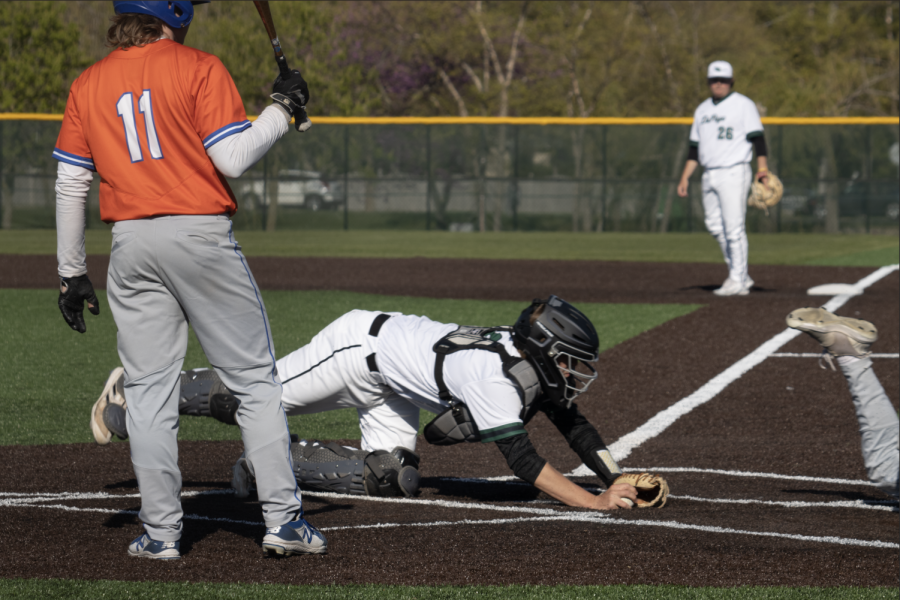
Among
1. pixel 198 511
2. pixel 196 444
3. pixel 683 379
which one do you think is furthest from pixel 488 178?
pixel 198 511

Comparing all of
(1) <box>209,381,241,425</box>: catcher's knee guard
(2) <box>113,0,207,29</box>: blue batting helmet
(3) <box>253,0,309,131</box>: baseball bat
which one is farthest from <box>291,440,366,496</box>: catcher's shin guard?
(2) <box>113,0,207,29</box>: blue batting helmet

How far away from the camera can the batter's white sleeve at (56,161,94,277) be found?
4203 mm

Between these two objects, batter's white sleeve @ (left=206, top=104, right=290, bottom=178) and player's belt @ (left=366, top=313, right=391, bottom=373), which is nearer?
batter's white sleeve @ (left=206, top=104, right=290, bottom=178)

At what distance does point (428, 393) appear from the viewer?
17.3 ft

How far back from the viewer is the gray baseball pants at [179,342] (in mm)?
4059

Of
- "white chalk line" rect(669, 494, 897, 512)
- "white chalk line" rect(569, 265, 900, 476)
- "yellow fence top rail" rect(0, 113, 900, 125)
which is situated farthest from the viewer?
"yellow fence top rail" rect(0, 113, 900, 125)

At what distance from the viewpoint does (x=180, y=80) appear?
4008 millimetres

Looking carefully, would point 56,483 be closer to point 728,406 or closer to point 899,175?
point 728,406

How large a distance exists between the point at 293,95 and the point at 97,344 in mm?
6788

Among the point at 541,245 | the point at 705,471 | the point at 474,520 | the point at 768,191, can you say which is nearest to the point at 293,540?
the point at 474,520

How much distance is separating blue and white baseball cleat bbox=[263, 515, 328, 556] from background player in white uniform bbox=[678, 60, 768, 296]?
9.71 meters

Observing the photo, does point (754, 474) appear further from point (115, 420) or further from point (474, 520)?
point (115, 420)

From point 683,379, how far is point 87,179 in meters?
5.81

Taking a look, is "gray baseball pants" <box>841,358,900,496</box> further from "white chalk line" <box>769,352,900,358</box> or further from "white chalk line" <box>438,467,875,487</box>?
"white chalk line" <box>769,352,900,358</box>
